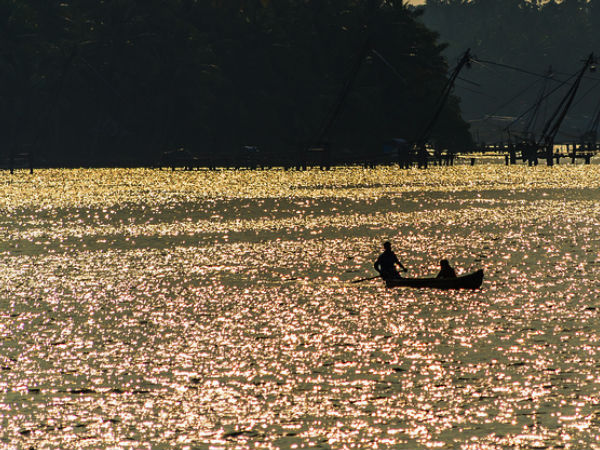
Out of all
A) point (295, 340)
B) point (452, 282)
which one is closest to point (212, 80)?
point (452, 282)

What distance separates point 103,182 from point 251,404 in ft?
430

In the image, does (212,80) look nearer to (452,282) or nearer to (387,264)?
(387,264)

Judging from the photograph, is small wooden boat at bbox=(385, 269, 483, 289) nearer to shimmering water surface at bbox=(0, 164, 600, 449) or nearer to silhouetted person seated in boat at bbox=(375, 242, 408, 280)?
shimmering water surface at bbox=(0, 164, 600, 449)

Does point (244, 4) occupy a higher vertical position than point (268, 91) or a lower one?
higher

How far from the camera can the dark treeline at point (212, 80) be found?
173 m

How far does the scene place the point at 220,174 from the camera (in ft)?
568

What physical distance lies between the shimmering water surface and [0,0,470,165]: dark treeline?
95232 mm

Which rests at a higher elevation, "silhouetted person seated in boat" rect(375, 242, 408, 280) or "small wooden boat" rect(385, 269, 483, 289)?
"silhouetted person seated in boat" rect(375, 242, 408, 280)

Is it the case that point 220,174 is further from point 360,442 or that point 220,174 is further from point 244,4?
point 360,442

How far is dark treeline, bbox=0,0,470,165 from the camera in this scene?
173000mm

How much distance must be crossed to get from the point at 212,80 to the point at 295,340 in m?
140

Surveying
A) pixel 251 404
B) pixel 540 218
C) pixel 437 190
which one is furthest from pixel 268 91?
pixel 251 404

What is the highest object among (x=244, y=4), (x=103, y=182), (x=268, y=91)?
(x=244, y=4)

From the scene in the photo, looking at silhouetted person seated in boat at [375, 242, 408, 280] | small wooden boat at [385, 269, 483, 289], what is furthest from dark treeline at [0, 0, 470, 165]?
small wooden boat at [385, 269, 483, 289]
